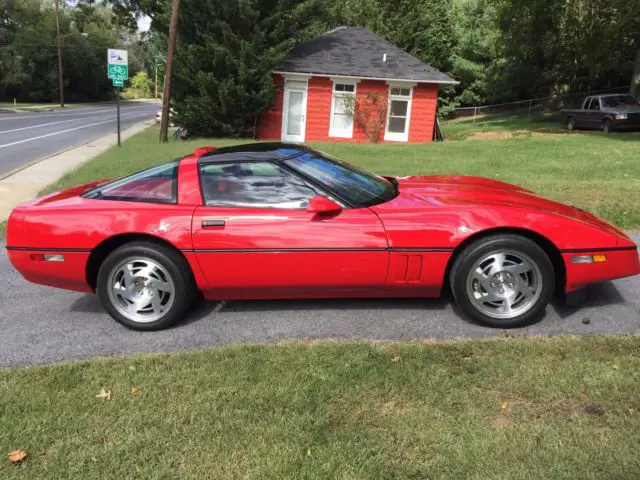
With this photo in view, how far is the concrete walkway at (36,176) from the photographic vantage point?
382 inches

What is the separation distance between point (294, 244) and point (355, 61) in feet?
68.9

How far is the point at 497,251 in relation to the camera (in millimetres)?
3643

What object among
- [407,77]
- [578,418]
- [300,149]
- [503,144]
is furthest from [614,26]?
[578,418]

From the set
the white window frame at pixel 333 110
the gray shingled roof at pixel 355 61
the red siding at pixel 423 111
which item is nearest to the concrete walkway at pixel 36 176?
the gray shingled roof at pixel 355 61

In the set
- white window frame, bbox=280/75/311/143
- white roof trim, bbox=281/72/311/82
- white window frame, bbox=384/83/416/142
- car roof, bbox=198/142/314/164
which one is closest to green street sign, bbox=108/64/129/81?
→ white roof trim, bbox=281/72/311/82

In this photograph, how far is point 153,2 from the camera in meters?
26.5

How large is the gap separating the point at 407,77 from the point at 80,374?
68.3 feet

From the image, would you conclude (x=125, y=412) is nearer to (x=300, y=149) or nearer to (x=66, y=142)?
(x=300, y=149)

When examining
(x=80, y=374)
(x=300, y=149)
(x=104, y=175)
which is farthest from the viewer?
(x=104, y=175)

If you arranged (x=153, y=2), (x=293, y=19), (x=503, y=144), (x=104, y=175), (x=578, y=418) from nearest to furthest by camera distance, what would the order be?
(x=578, y=418), (x=104, y=175), (x=503, y=144), (x=293, y=19), (x=153, y=2)

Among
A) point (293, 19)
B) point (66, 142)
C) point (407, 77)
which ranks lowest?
point (66, 142)

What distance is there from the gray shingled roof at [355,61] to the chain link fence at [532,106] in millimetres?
12562

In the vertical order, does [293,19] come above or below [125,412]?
above

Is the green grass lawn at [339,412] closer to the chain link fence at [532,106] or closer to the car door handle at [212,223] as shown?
the car door handle at [212,223]
